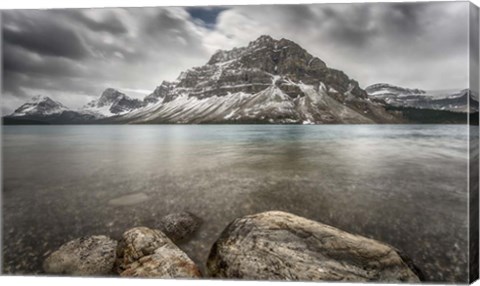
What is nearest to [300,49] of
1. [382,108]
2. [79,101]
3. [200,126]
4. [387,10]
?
[387,10]

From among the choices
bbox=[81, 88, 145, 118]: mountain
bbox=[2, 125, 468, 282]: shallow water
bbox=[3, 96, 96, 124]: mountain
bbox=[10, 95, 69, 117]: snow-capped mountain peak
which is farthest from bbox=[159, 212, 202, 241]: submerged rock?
bbox=[10, 95, 69, 117]: snow-capped mountain peak

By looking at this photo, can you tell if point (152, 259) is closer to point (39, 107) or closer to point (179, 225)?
point (179, 225)

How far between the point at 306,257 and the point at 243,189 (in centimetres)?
218

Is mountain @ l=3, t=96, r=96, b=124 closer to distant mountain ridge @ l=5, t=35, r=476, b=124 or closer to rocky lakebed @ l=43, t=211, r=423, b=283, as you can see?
distant mountain ridge @ l=5, t=35, r=476, b=124

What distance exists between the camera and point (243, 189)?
Answer: 6.19m

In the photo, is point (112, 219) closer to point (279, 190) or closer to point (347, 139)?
point (279, 190)

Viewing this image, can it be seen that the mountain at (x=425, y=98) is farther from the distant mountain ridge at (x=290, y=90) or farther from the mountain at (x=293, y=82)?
the mountain at (x=293, y=82)

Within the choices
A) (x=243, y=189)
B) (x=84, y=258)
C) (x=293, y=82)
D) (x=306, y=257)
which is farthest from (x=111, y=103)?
(x=306, y=257)

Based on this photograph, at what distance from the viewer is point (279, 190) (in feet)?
18.7

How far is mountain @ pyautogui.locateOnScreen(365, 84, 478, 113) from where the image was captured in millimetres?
4379

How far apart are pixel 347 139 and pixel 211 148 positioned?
13.5ft

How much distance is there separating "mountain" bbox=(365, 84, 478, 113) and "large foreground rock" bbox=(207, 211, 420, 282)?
2.47m

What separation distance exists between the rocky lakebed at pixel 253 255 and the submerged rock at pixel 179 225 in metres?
0.02

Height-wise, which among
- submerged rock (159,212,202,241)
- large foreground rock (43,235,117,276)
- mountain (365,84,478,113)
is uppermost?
mountain (365,84,478,113)
